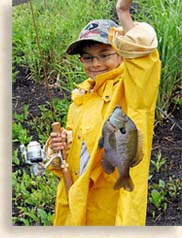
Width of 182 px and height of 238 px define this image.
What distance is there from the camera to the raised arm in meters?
1.90

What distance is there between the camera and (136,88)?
189 centimetres

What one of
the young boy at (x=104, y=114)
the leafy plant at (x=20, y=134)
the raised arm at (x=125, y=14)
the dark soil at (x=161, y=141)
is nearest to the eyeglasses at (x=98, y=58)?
the young boy at (x=104, y=114)

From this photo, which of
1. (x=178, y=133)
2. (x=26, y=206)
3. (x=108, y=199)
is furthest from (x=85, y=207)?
(x=178, y=133)

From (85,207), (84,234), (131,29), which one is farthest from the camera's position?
(84,234)

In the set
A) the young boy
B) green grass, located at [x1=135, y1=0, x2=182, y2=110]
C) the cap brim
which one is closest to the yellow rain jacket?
the young boy

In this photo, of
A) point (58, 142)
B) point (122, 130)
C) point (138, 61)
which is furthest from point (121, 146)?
point (138, 61)

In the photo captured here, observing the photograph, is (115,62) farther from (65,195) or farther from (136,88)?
(65,195)

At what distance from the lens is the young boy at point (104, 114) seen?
190cm

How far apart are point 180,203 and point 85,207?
36 cm

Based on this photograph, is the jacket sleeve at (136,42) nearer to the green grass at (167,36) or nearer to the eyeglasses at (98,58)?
→ the eyeglasses at (98,58)

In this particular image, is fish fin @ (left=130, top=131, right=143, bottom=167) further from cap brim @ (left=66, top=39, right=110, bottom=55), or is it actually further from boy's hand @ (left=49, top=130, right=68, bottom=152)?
cap brim @ (left=66, top=39, right=110, bottom=55)

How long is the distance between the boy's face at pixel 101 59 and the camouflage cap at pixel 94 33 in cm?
3

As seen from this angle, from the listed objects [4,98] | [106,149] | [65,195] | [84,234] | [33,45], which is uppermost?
[33,45]

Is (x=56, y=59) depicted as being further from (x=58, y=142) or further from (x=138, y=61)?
(x=138, y=61)
